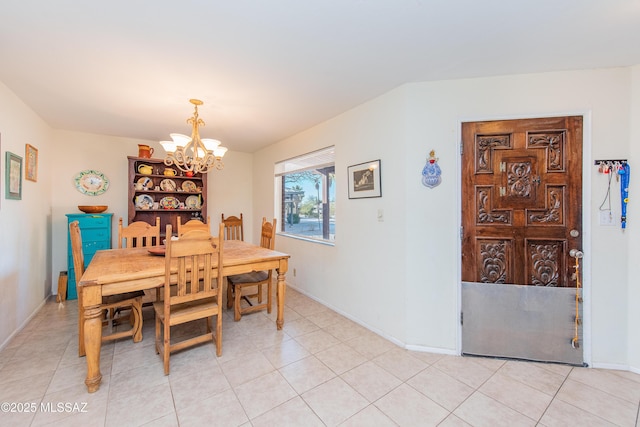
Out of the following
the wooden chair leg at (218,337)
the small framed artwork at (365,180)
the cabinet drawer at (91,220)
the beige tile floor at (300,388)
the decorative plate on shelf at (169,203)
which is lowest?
the beige tile floor at (300,388)

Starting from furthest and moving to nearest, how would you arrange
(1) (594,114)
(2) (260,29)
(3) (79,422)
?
(1) (594,114) → (2) (260,29) → (3) (79,422)

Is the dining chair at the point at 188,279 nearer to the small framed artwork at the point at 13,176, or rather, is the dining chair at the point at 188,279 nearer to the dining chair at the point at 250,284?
the dining chair at the point at 250,284

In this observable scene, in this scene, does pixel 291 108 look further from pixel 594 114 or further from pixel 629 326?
pixel 629 326

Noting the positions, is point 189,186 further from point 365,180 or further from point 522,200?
point 522,200

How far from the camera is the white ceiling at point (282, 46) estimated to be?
4.65ft

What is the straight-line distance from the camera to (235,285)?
2.79 metres

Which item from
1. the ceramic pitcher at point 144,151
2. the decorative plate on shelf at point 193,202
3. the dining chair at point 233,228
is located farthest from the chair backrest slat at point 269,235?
the ceramic pitcher at point 144,151

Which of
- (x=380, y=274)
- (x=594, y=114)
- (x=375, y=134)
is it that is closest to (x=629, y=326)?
(x=594, y=114)

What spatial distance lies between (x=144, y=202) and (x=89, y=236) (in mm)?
788

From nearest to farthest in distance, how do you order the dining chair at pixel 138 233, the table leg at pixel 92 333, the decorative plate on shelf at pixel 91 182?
the table leg at pixel 92 333 < the dining chair at pixel 138 233 < the decorative plate on shelf at pixel 91 182

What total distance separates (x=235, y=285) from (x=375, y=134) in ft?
7.04

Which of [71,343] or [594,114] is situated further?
[71,343]

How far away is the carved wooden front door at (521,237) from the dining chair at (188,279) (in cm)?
206

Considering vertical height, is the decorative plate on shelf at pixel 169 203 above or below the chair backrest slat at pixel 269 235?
above
